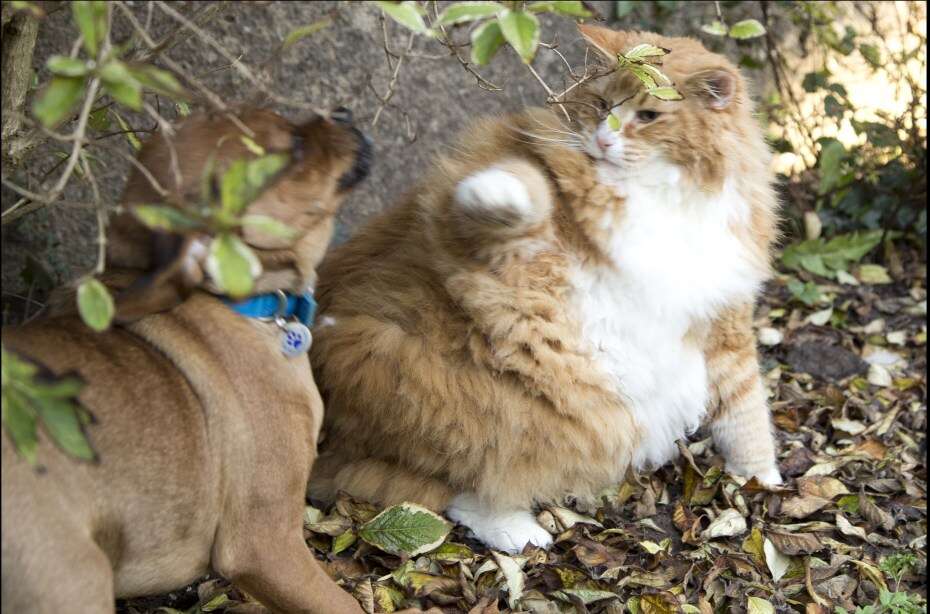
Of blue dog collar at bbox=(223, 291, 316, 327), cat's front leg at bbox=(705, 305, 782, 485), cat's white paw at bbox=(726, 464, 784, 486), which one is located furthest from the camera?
cat's white paw at bbox=(726, 464, 784, 486)

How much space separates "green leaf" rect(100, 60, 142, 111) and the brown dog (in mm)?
329

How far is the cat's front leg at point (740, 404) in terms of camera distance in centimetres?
321

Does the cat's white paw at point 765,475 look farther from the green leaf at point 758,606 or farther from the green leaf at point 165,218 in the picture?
the green leaf at point 165,218

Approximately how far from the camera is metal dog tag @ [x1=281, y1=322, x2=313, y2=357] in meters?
2.35

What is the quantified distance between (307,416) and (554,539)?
1109 millimetres

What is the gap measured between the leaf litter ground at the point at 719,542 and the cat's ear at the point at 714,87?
124cm

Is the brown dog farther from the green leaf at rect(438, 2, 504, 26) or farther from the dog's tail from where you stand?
the dog's tail

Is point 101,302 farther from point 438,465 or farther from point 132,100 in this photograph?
Answer: point 438,465

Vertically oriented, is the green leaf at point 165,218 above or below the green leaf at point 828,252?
above

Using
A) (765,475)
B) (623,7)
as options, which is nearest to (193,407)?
(765,475)

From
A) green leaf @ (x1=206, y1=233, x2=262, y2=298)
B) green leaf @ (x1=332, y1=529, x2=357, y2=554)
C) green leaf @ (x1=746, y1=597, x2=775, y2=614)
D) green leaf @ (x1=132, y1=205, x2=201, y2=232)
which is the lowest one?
green leaf @ (x1=332, y1=529, x2=357, y2=554)

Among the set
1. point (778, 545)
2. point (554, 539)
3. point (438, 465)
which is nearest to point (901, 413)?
point (778, 545)

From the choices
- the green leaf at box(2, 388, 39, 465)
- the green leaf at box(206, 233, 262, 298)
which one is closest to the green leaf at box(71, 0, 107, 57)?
the green leaf at box(206, 233, 262, 298)

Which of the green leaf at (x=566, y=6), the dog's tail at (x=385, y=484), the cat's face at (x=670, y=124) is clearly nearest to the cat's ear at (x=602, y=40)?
the cat's face at (x=670, y=124)
